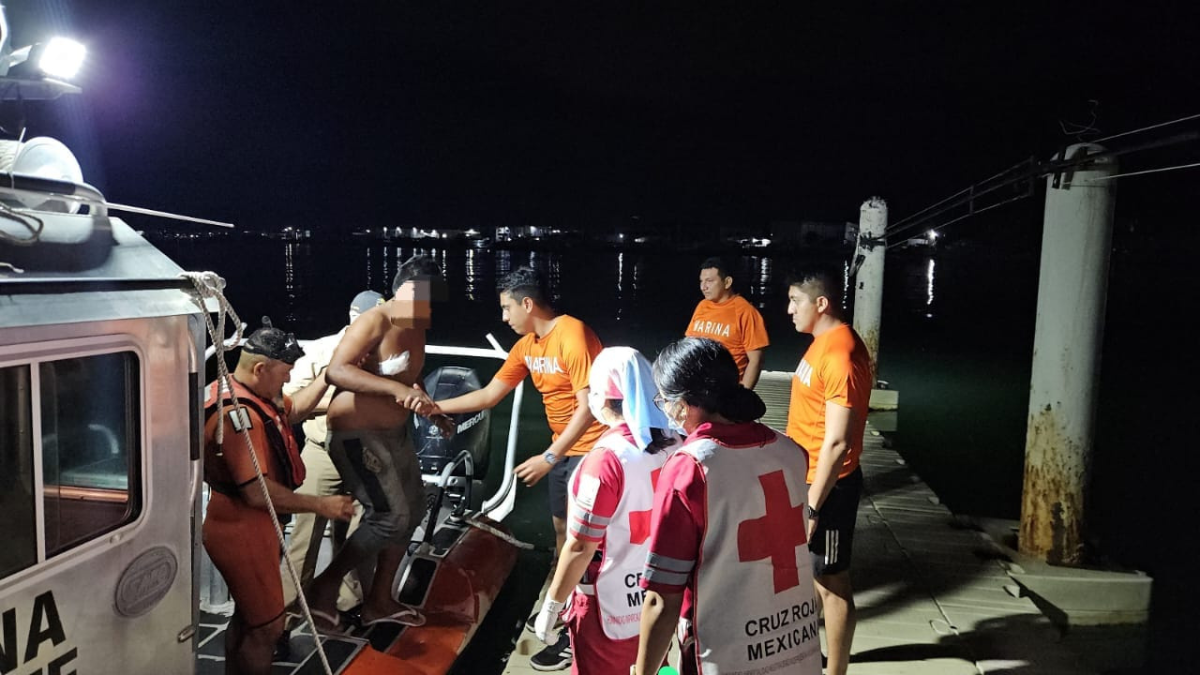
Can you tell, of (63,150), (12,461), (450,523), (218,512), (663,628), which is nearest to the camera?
(12,461)

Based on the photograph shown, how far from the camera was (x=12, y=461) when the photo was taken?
197 centimetres

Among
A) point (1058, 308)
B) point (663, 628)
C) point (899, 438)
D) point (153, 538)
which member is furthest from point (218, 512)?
point (899, 438)

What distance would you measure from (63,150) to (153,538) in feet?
6.33

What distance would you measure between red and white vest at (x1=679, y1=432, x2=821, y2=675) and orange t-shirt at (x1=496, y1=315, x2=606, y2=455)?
2.09m

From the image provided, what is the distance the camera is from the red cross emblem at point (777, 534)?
2.19 m

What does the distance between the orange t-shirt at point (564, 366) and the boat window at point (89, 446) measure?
2.32m

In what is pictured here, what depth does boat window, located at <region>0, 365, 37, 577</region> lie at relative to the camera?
1.93 meters

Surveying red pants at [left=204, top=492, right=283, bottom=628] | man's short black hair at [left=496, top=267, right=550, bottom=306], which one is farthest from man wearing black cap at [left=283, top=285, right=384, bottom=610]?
red pants at [left=204, top=492, right=283, bottom=628]

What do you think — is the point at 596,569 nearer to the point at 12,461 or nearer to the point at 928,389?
the point at 12,461

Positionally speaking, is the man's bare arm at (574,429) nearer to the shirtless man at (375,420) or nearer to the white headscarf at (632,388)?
the shirtless man at (375,420)

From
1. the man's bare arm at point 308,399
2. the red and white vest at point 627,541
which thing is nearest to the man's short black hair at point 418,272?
the man's bare arm at point 308,399

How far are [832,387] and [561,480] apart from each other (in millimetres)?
1710

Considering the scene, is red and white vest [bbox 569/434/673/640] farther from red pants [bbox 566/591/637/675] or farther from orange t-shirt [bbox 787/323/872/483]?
orange t-shirt [bbox 787/323/872/483]

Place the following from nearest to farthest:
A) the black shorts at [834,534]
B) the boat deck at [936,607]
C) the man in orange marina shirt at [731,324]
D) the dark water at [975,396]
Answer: the black shorts at [834,534], the boat deck at [936,607], the man in orange marina shirt at [731,324], the dark water at [975,396]
